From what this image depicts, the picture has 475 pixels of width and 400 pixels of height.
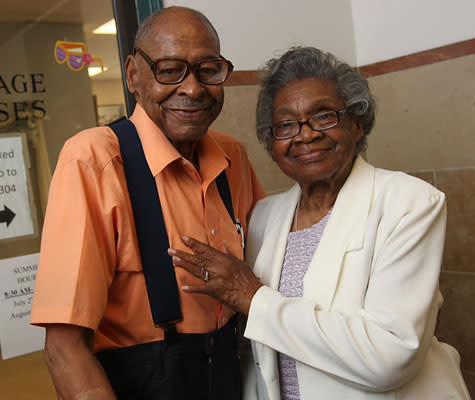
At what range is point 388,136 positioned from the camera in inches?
103

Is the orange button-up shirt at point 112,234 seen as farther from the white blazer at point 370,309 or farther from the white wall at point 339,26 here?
the white wall at point 339,26

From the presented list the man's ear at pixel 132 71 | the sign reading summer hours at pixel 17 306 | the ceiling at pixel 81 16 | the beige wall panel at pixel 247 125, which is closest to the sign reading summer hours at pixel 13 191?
the sign reading summer hours at pixel 17 306

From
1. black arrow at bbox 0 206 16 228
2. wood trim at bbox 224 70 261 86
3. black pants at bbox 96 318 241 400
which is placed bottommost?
black pants at bbox 96 318 241 400

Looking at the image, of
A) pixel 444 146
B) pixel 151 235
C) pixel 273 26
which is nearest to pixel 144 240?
pixel 151 235

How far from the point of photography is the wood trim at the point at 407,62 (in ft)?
7.23

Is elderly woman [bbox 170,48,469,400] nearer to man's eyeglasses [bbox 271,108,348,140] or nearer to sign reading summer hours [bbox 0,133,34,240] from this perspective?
man's eyeglasses [bbox 271,108,348,140]

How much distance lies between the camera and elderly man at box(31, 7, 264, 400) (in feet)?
3.69

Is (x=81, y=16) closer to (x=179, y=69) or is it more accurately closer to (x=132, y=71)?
(x=132, y=71)

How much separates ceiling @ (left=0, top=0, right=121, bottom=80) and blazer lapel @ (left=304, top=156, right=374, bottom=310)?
1.04 m

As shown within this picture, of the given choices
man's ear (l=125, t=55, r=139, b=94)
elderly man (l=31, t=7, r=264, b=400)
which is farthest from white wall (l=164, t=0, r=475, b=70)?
elderly man (l=31, t=7, r=264, b=400)

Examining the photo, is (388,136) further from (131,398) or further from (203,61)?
(131,398)

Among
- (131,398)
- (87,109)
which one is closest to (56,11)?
(87,109)

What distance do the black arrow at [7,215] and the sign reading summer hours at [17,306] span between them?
0.13 metres

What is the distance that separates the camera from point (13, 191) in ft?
5.56
